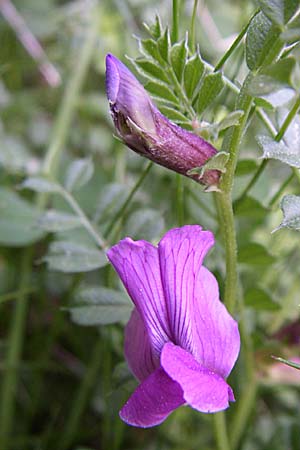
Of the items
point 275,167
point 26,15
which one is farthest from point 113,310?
point 26,15

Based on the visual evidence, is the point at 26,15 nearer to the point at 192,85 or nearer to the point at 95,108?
the point at 95,108

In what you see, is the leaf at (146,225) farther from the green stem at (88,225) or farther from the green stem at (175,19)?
the green stem at (175,19)

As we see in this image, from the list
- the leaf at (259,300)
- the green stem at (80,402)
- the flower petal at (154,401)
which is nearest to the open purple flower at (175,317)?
the flower petal at (154,401)

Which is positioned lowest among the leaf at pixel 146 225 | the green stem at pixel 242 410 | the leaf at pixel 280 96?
the green stem at pixel 242 410

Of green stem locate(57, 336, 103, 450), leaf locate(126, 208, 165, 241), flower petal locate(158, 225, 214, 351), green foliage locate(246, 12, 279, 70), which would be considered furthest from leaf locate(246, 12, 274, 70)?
green stem locate(57, 336, 103, 450)

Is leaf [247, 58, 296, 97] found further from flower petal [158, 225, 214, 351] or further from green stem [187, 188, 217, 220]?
green stem [187, 188, 217, 220]

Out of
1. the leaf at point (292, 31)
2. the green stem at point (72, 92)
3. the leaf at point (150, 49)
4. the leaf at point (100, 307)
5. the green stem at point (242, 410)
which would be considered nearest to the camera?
the leaf at point (292, 31)

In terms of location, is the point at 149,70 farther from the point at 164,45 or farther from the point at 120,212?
the point at 120,212
